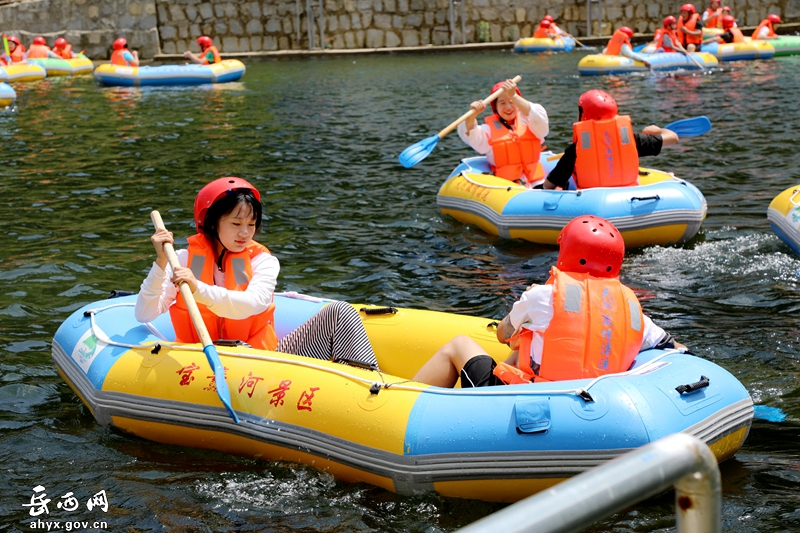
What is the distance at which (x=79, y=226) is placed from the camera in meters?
7.95

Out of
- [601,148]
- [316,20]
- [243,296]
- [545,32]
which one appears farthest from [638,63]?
[243,296]

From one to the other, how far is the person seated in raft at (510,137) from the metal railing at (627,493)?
633 cm

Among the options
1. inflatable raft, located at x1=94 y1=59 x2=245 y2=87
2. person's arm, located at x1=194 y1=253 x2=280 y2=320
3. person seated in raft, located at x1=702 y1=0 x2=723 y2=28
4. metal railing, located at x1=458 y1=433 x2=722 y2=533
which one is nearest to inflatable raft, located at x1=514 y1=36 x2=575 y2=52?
person seated in raft, located at x1=702 y1=0 x2=723 y2=28

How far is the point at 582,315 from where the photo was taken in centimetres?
346

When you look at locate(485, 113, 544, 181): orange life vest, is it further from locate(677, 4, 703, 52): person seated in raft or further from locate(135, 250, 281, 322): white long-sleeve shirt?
locate(677, 4, 703, 52): person seated in raft

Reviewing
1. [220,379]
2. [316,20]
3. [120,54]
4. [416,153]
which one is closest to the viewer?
[220,379]

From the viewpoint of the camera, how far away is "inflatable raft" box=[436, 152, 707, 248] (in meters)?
6.67

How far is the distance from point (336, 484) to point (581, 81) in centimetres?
1495

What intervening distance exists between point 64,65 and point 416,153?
16486 mm

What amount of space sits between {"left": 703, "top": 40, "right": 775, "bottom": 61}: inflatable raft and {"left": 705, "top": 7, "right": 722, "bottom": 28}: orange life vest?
229 centimetres

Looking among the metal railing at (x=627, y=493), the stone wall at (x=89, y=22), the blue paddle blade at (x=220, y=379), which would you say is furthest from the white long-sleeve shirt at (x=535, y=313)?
the stone wall at (x=89, y=22)

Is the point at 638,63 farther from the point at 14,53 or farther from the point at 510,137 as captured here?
the point at 14,53

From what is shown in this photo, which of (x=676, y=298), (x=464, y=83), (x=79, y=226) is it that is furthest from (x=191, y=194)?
(x=464, y=83)

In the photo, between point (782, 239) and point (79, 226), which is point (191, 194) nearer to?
point (79, 226)
